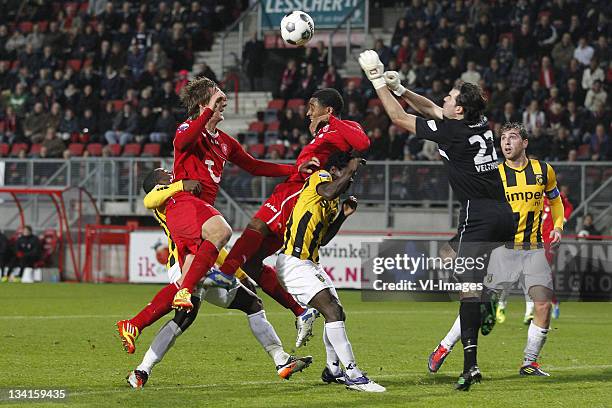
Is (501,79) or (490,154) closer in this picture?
(490,154)

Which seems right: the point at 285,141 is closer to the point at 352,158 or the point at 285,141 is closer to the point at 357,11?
the point at 357,11

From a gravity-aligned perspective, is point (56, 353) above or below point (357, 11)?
below

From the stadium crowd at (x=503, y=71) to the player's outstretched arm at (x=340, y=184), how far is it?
571 inches

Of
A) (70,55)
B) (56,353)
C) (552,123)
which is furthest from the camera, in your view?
(70,55)

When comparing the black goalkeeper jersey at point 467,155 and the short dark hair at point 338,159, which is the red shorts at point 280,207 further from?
the black goalkeeper jersey at point 467,155

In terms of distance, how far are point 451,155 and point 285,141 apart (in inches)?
687

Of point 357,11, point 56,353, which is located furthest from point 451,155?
point 357,11

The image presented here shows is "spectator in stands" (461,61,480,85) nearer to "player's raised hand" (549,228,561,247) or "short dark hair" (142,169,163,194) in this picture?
"player's raised hand" (549,228,561,247)

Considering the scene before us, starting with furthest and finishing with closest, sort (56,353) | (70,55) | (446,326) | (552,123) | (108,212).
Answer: (70,55)
(108,212)
(552,123)
(446,326)
(56,353)

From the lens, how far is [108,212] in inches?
1032

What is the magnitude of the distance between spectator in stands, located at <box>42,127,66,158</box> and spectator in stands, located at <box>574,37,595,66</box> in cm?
1248

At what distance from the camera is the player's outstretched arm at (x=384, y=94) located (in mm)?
8742

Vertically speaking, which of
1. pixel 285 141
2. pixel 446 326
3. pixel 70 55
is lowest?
pixel 446 326

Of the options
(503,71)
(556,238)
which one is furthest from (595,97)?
(556,238)
